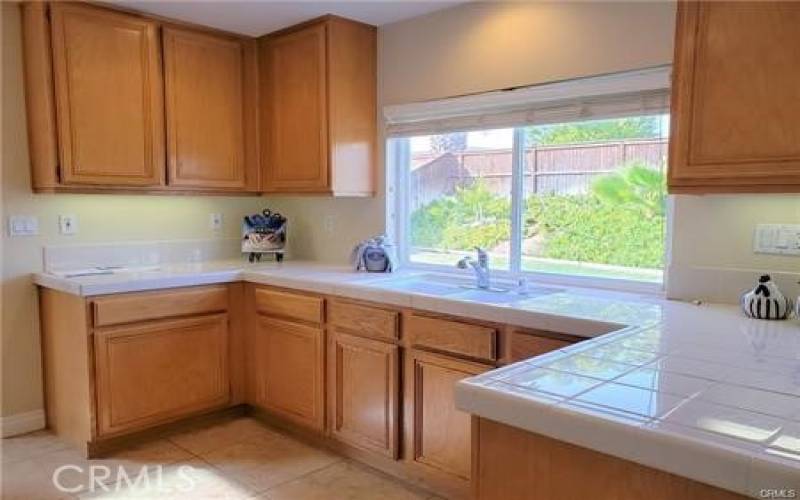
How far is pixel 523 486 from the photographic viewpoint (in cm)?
115

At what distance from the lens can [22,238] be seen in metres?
3.06

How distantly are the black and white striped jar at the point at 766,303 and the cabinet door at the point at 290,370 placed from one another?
1.85 meters

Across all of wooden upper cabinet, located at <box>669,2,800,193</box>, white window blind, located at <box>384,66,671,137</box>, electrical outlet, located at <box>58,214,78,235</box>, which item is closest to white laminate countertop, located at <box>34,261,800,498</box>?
wooden upper cabinet, located at <box>669,2,800,193</box>

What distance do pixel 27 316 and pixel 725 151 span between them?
3367mm

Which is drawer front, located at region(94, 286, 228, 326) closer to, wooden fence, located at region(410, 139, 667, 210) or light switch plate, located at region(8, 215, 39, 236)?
light switch plate, located at region(8, 215, 39, 236)

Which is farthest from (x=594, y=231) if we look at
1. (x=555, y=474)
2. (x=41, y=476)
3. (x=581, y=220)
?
(x=41, y=476)

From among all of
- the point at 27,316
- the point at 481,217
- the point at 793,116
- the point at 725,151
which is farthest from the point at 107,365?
the point at 793,116

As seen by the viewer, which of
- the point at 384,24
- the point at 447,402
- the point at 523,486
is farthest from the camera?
the point at 384,24

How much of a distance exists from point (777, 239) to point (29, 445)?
352cm

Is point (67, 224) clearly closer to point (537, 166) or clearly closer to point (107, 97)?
point (107, 97)

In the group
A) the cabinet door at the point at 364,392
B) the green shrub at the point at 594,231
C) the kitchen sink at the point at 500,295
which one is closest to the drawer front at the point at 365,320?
the cabinet door at the point at 364,392

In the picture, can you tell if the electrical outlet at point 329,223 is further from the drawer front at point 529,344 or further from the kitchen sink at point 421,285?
the drawer front at point 529,344

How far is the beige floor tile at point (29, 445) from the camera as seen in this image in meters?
2.83

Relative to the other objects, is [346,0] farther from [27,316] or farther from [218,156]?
[27,316]
